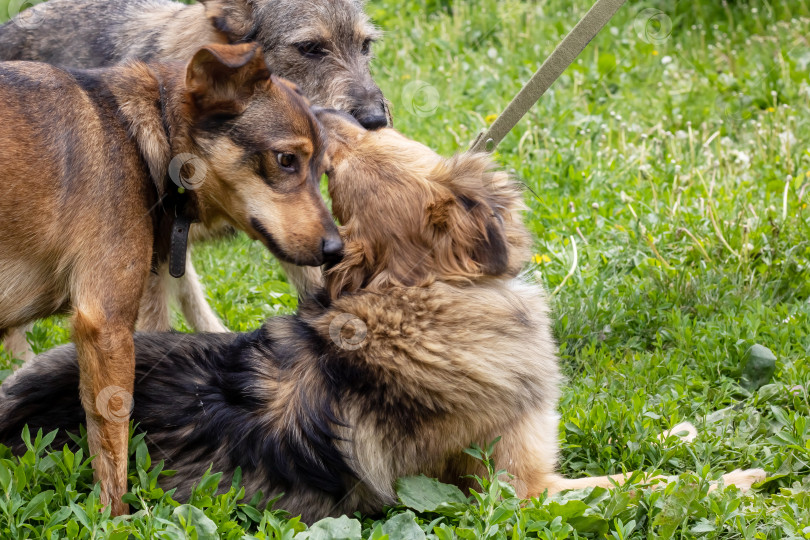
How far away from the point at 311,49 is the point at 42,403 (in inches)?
98.7

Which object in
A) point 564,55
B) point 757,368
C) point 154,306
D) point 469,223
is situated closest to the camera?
point 469,223

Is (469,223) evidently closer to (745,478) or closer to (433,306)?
(433,306)

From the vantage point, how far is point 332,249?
3404 millimetres

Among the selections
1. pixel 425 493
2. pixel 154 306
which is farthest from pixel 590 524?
pixel 154 306

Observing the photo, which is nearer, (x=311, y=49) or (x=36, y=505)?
(x=36, y=505)

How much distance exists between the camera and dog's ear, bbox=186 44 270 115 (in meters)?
3.51

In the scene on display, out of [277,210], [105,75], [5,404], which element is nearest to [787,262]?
[277,210]

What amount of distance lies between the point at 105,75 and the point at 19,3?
3.16 metres

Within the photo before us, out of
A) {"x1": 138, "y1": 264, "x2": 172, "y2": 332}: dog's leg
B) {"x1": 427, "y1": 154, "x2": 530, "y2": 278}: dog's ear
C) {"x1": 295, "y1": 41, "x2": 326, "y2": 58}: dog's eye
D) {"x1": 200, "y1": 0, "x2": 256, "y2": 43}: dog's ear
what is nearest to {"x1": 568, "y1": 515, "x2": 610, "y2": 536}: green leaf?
{"x1": 427, "y1": 154, "x2": 530, "y2": 278}: dog's ear

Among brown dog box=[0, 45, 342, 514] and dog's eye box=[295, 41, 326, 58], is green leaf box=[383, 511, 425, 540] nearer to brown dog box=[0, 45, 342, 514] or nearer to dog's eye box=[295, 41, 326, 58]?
brown dog box=[0, 45, 342, 514]

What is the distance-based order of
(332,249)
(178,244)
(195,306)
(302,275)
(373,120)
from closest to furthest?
(332,249) < (178,244) < (373,120) < (302,275) < (195,306)

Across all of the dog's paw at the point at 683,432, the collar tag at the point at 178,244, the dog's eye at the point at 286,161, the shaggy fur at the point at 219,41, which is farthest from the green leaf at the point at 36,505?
the dog's paw at the point at 683,432

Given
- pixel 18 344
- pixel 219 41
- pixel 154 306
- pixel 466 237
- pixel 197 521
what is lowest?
pixel 18 344

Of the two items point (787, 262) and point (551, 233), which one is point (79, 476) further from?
point (787, 262)
